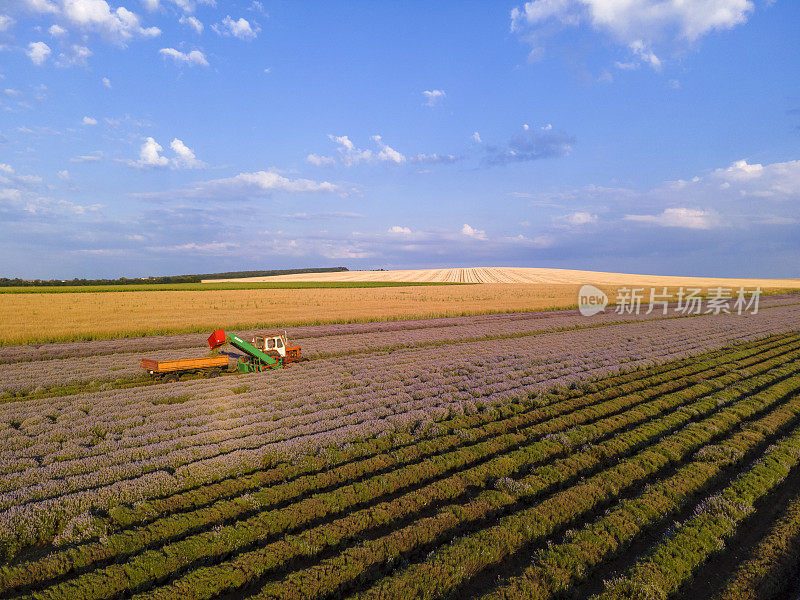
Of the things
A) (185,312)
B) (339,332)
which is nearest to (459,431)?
(339,332)

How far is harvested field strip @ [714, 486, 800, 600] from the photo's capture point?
635 centimetres

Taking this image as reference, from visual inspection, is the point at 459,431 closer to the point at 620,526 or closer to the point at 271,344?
the point at 620,526

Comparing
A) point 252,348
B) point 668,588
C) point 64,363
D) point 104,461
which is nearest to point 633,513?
point 668,588

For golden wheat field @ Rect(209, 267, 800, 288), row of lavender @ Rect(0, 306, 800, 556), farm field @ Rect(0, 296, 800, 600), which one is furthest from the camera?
golden wheat field @ Rect(209, 267, 800, 288)

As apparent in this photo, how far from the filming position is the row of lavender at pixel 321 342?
19.4m

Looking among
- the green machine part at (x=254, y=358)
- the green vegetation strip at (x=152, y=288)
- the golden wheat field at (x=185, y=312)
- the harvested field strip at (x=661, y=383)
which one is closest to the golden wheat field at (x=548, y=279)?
the green vegetation strip at (x=152, y=288)

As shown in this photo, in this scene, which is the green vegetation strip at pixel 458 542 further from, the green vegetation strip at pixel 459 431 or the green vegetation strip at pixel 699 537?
the green vegetation strip at pixel 459 431

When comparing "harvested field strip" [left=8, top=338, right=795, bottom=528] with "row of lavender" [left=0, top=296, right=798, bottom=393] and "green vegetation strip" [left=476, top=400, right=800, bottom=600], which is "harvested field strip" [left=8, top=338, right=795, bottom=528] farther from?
"row of lavender" [left=0, top=296, right=798, bottom=393]

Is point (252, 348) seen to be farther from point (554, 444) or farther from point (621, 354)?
point (621, 354)

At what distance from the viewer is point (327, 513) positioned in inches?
314

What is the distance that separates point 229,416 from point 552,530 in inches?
419

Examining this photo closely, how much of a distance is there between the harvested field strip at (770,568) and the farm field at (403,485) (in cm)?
4

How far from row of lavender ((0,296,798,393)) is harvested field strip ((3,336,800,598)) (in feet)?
47.5
